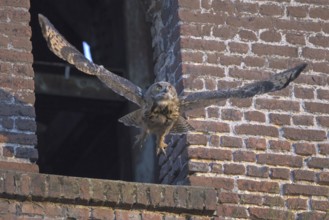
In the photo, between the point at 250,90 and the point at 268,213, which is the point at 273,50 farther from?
the point at 268,213

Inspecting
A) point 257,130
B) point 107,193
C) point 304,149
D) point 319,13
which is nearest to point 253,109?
point 257,130

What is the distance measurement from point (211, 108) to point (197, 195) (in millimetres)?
684

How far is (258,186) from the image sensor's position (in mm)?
11312

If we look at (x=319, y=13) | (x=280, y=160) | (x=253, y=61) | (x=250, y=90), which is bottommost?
(x=280, y=160)

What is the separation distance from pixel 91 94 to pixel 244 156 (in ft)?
5.35

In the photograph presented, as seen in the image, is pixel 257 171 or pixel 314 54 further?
pixel 314 54

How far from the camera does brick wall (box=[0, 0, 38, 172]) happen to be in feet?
36.3

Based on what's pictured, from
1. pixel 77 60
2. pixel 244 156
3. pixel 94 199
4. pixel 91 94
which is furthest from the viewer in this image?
pixel 91 94

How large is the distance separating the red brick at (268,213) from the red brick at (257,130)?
522 mm

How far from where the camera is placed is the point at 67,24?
47.5 feet

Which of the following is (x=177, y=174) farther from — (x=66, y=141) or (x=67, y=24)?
(x=67, y=24)

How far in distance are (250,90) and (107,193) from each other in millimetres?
1033

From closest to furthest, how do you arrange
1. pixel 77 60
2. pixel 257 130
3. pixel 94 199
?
pixel 94 199 < pixel 77 60 < pixel 257 130

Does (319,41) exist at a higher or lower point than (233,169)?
higher
